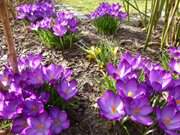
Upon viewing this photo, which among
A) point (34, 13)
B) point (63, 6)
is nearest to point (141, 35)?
point (34, 13)

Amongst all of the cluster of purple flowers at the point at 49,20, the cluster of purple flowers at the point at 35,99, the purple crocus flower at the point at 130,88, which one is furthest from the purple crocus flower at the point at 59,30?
the purple crocus flower at the point at 130,88

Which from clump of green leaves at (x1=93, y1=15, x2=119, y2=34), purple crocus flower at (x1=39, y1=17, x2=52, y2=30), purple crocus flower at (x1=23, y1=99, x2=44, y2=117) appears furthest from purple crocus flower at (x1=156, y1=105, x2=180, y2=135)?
clump of green leaves at (x1=93, y1=15, x2=119, y2=34)

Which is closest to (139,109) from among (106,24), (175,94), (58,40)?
(175,94)

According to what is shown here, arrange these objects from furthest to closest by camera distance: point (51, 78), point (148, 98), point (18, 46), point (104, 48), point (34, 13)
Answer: point (34, 13), point (18, 46), point (104, 48), point (51, 78), point (148, 98)

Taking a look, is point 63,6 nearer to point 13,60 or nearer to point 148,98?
point 13,60

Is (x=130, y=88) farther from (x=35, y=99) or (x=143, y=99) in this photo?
(x=35, y=99)

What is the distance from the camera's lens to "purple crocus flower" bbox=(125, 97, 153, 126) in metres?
1.85

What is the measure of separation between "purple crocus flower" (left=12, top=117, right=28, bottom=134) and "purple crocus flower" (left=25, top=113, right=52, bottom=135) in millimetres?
45

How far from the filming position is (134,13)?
460 cm

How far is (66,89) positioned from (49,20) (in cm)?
117

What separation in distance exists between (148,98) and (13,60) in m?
0.73

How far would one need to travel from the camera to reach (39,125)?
6.29ft

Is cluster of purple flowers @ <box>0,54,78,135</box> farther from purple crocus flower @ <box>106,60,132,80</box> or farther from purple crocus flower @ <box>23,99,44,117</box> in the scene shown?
purple crocus flower @ <box>106,60,132,80</box>

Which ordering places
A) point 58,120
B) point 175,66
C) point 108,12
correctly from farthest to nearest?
1. point 108,12
2. point 175,66
3. point 58,120
